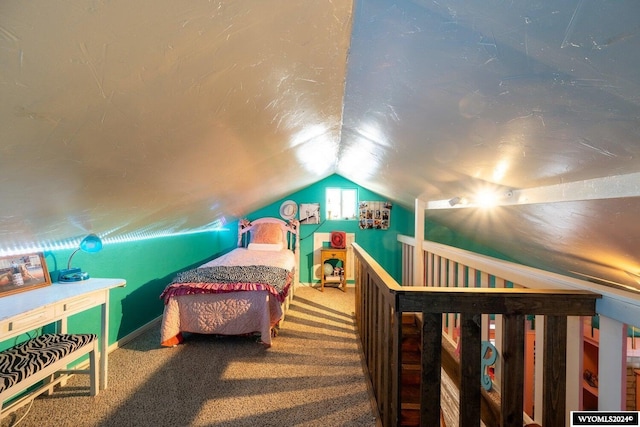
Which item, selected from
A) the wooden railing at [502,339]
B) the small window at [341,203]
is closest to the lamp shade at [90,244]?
the wooden railing at [502,339]

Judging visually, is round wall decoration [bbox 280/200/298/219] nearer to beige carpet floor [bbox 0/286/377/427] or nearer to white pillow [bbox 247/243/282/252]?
white pillow [bbox 247/243/282/252]

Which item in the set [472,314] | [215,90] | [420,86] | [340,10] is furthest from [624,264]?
[215,90]

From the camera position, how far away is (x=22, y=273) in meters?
1.74

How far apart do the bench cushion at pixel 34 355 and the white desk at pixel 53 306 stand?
139 millimetres

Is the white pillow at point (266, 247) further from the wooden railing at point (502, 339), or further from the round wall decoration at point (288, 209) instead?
the wooden railing at point (502, 339)

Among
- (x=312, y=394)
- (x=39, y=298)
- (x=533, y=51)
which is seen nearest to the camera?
(x=533, y=51)

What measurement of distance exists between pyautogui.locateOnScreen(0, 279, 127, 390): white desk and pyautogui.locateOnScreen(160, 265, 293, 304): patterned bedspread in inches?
20.3

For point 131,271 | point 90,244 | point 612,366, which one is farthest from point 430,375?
point 131,271

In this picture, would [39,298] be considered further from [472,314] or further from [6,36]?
[472,314]

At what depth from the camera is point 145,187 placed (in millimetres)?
1604

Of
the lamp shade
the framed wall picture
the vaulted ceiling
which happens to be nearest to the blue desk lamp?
the lamp shade

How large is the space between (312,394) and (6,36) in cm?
209

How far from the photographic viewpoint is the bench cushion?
4.34ft

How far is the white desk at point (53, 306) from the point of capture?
135cm
